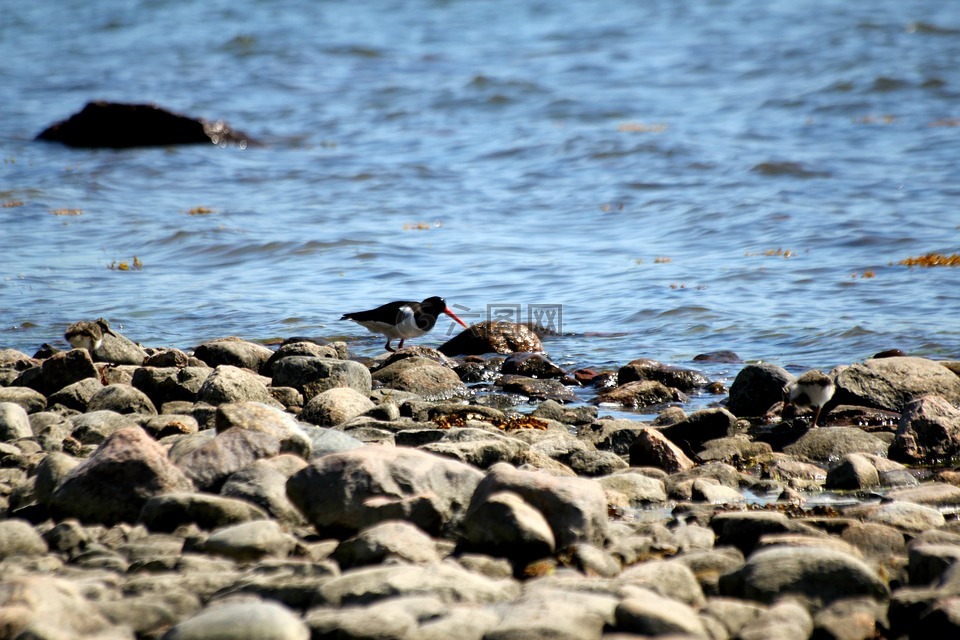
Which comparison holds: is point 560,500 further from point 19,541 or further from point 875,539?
point 19,541

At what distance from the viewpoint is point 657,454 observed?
263 inches

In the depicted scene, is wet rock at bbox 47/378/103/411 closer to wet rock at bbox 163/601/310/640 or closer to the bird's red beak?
wet rock at bbox 163/601/310/640

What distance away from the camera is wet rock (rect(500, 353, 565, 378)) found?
9594 mm

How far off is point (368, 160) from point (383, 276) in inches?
322

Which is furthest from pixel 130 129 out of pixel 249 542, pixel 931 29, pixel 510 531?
pixel 931 29

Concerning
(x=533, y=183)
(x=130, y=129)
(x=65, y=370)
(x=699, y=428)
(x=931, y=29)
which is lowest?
(x=699, y=428)

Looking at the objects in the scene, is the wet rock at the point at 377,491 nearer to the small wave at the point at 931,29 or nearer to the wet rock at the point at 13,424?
the wet rock at the point at 13,424

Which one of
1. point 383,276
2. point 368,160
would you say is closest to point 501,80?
point 368,160

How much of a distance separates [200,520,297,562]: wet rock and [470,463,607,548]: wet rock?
0.92 metres

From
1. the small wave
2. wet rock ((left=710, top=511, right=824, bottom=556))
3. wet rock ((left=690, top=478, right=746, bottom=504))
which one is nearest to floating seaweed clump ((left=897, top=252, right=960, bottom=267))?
wet rock ((left=690, top=478, right=746, bottom=504))

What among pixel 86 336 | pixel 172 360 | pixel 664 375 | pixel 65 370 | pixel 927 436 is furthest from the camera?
pixel 664 375

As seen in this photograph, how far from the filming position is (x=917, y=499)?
5.82 m

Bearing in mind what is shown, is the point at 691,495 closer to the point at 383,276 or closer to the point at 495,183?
the point at 383,276

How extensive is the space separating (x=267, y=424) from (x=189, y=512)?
0.95 m
